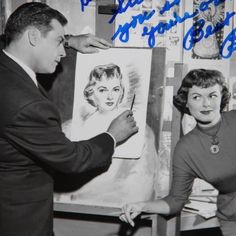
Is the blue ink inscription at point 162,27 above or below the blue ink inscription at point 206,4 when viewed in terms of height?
below

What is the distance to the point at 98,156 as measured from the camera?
136cm

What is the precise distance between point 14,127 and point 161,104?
554mm

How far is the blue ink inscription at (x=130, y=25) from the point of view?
169 centimetres

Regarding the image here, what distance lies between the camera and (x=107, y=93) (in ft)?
5.06

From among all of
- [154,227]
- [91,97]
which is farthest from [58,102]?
[154,227]

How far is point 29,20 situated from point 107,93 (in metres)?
0.42

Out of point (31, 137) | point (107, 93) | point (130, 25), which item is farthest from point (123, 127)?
point (130, 25)

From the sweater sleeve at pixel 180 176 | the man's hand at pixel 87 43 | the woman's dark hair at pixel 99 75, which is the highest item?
the man's hand at pixel 87 43

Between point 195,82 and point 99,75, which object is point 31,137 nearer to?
point 99,75

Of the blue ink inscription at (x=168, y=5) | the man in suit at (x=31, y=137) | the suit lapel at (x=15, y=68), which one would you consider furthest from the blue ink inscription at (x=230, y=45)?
the suit lapel at (x=15, y=68)

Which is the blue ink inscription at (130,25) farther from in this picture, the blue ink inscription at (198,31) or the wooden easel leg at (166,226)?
the wooden easel leg at (166,226)

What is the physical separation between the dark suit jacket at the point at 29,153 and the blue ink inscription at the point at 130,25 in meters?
0.53

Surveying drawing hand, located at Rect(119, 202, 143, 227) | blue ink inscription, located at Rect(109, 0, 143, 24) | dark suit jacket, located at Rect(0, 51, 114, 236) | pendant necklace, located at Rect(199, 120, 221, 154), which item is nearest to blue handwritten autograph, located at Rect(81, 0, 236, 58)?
blue ink inscription, located at Rect(109, 0, 143, 24)

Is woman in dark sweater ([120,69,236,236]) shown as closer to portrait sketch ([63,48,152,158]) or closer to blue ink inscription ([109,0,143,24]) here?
portrait sketch ([63,48,152,158])
